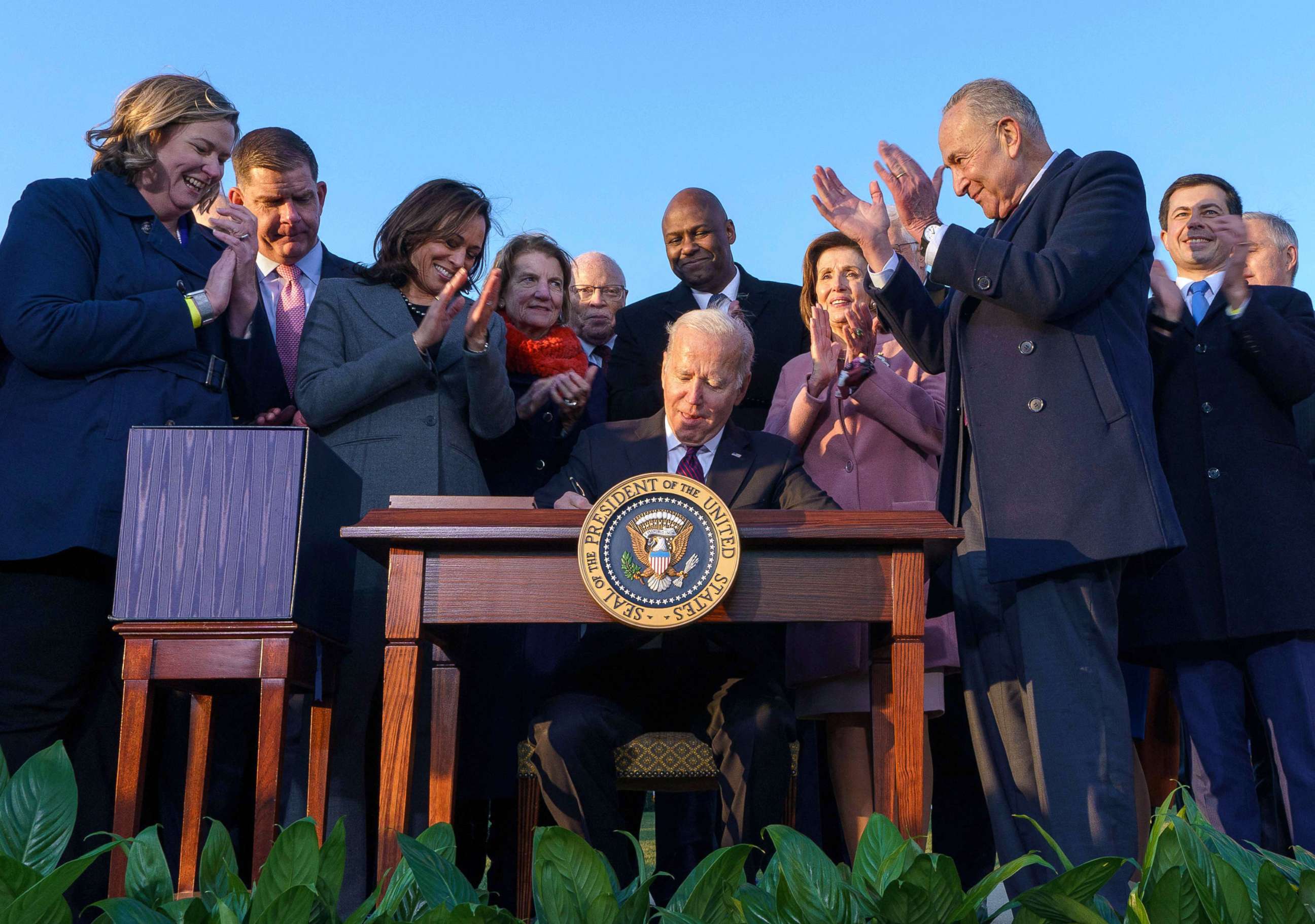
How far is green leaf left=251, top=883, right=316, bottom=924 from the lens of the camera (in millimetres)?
1588

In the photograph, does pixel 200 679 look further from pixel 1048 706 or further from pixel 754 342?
pixel 754 342

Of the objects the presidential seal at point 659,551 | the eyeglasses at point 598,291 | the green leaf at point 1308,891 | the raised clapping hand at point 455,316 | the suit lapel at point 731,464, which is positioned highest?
the eyeglasses at point 598,291

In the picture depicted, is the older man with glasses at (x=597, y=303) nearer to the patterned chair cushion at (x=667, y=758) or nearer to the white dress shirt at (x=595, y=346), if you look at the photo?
the white dress shirt at (x=595, y=346)

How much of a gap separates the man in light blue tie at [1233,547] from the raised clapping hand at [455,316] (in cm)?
169

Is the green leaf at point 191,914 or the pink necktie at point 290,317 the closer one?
the green leaf at point 191,914

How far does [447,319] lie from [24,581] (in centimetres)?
114

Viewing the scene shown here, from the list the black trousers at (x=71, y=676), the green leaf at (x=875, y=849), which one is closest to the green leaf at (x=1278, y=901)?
the green leaf at (x=875, y=849)

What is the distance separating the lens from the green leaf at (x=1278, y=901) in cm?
161

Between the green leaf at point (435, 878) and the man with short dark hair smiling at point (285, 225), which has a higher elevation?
the man with short dark hair smiling at point (285, 225)

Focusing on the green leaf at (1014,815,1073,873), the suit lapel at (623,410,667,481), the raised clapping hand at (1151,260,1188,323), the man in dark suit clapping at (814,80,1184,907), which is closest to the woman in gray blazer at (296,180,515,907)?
the suit lapel at (623,410,667,481)

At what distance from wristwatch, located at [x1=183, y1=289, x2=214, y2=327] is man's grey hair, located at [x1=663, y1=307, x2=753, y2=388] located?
114 cm

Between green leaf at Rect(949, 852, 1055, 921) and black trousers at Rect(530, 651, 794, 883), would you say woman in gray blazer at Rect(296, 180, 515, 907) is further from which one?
green leaf at Rect(949, 852, 1055, 921)

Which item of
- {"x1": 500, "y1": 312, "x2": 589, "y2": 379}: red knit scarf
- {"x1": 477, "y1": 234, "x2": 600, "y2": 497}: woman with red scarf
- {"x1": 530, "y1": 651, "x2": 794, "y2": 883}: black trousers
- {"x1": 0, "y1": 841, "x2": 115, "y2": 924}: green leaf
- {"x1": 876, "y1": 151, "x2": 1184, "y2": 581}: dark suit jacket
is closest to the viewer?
{"x1": 0, "y1": 841, "x2": 115, "y2": 924}: green leaf

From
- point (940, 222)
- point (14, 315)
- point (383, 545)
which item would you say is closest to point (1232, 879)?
point (383, 545)
